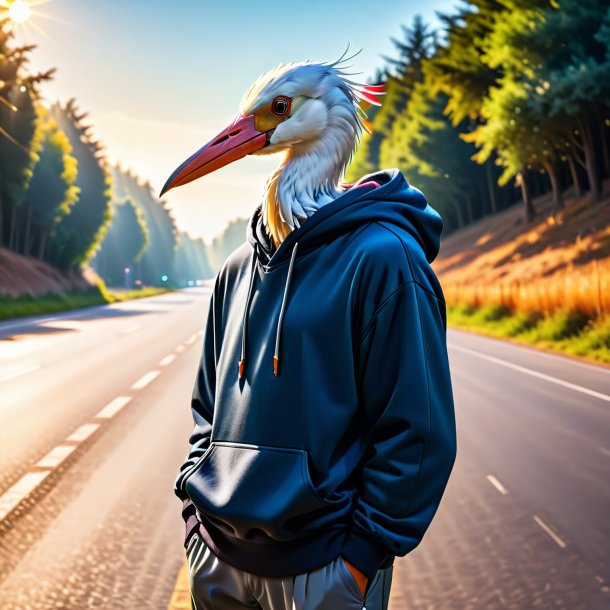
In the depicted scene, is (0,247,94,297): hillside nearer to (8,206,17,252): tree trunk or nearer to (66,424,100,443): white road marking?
(8,206,17,252): tree trunk

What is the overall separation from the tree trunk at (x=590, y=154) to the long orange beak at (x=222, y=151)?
35437mm

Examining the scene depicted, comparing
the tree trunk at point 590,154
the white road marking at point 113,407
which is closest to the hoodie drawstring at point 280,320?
the white road marking at point 113,407

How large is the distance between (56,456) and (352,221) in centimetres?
632

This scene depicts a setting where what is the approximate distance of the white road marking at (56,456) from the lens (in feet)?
24.6

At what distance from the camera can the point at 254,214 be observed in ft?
8.00

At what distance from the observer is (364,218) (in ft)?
7.12

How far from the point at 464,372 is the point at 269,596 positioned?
12274mm

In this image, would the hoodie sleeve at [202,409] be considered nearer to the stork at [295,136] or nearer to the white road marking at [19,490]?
the stork at [295,136]

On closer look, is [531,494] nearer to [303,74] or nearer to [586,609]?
[586,609]

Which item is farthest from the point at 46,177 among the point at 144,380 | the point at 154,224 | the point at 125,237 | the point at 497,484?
the point at 154,224

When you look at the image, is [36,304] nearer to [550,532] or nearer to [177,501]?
[177,501]

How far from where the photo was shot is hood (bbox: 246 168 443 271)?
2164 mm

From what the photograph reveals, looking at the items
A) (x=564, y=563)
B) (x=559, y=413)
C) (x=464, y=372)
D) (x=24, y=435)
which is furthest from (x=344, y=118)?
(x=464, y=372)

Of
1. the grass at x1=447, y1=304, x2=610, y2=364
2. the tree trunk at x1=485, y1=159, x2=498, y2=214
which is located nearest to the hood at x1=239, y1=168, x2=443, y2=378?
the grass at x1=447, y1=304, x2=610, y2=364
